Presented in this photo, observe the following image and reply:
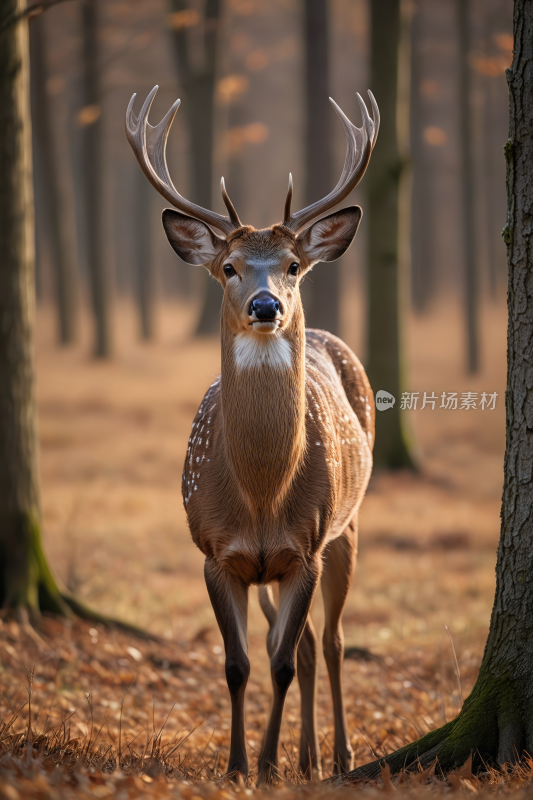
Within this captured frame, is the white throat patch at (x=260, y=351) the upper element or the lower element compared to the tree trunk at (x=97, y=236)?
lower

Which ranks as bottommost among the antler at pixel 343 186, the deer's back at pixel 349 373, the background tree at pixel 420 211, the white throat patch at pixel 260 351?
the deer's back at pixel 349 373

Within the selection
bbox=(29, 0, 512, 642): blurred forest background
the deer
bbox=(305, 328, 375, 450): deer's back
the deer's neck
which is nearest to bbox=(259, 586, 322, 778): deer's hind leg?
the deer

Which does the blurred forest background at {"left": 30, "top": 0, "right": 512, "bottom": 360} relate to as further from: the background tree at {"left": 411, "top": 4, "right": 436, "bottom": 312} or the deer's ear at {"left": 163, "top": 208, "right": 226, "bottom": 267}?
the deer's ear at {"left": 163, "top": 208, "right": 226, "bottom": 267}

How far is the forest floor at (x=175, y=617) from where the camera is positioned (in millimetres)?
3971

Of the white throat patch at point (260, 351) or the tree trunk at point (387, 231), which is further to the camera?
the tree trunk at point (387, 231)

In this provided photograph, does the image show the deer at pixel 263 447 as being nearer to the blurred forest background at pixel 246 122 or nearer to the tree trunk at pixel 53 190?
the blurred forest background at pixel 246 122

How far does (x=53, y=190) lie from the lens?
59.6ft

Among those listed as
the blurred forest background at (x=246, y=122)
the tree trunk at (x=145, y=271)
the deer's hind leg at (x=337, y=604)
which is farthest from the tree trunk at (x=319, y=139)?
the deer's hind leg at (x=337, y=604)

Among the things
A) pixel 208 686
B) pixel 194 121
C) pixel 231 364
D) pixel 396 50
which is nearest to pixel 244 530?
pixel 231 364

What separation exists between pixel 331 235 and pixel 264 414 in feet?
3.70

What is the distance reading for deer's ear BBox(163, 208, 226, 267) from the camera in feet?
14.3

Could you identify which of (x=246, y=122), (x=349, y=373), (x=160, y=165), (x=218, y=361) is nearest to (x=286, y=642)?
(x=349, y=373)

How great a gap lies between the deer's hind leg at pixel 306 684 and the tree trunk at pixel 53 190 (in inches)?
583

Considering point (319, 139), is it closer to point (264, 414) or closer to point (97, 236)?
point (97, 236)
